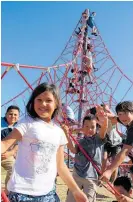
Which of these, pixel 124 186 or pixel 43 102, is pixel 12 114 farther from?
pixel 43 102

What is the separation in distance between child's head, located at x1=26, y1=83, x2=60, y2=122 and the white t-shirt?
47 mm

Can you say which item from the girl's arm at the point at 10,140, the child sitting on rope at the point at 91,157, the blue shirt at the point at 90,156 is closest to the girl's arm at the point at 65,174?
the girl's arm at the point at 10,140

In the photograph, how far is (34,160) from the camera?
192 centimetres

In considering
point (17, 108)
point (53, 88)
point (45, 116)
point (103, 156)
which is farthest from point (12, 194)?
point (17, 108)

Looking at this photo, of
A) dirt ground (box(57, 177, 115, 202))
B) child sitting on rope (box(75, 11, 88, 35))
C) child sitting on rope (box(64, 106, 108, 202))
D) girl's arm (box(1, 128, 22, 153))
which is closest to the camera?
girl's arm (box(1, 128, 22, 153))

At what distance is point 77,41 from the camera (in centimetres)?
1248

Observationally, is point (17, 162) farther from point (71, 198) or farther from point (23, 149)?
point (71, 198)

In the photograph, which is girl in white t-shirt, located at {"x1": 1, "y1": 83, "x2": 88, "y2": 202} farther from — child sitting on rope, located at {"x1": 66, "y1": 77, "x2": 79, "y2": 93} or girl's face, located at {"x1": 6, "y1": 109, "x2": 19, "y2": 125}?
child sitting on rope, located at {"x1": 66, "y1": 77, "x2": 79, "y2": 93}

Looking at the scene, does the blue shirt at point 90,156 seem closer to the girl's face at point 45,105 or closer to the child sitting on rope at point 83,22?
the girl's face at point 45,105

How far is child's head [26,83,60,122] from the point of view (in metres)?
2.01

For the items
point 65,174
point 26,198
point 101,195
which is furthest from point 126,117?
point 101,195

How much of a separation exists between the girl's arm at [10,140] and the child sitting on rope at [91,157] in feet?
4.05

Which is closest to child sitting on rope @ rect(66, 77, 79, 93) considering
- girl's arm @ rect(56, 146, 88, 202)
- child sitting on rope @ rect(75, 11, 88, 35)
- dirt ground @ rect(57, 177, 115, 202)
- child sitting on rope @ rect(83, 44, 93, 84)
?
child sitting on rope @ rect(83, 44, 93, 84)

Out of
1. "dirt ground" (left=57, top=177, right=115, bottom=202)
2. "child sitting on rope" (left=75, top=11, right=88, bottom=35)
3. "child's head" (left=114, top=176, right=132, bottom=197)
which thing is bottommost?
"dirt ground" (left=57, top=177, right=115, bottom=202)
